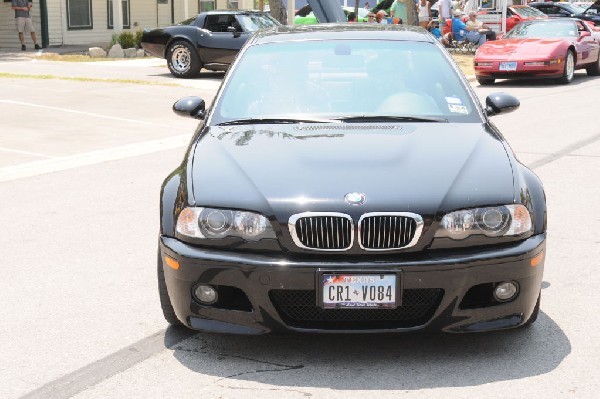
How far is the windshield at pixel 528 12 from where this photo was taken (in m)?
34.7

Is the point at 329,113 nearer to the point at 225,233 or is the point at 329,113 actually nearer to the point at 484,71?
the point at 225,233

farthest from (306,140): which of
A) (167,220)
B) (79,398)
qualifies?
(79,398)

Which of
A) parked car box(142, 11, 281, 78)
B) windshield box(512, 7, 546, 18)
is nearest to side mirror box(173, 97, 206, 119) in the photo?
parked car box(142, 11, 281, 78)

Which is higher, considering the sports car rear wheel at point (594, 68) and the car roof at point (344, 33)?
the car roof at point (344, 33)

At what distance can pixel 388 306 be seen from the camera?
4262mm

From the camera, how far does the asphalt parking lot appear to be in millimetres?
4254

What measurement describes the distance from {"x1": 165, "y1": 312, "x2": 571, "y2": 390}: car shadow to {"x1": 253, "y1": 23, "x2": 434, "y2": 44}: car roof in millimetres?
2105

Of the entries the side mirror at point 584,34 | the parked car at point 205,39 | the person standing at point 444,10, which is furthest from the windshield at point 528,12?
the parked car at point 205,39

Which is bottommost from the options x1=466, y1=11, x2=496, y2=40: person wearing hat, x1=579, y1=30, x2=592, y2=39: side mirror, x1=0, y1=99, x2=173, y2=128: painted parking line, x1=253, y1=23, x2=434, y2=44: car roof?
x1=0, y1=99, x2=173, y2=128: painted parking line

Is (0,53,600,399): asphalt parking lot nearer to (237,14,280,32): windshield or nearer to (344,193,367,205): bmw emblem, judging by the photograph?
(344,193,367,205): bmw emblem

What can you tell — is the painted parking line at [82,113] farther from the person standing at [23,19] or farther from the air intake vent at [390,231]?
the person standing at [23,19]

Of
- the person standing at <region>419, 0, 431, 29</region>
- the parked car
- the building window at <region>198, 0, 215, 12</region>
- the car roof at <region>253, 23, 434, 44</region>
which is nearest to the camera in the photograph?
the car roof at <region>253, 23, 434, 44</region>

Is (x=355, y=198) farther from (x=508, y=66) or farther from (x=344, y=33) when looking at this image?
(x=508, y=66)

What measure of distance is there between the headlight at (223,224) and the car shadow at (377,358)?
59 cm
